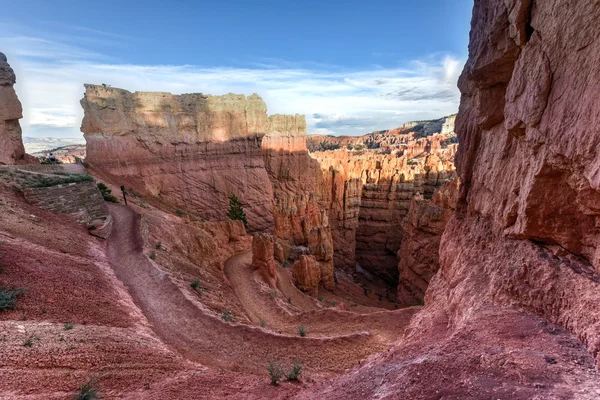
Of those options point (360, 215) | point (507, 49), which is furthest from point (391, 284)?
point (507, 49)

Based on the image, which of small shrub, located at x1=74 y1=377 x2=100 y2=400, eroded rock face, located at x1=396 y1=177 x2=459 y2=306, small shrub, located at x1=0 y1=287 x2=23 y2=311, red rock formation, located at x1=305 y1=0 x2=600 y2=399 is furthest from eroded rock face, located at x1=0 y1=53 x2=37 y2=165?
eroded rock face, located at x1=396 y1=177 x2=459 y2=306

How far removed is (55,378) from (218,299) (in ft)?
24.4

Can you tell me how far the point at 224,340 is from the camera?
30.0ft

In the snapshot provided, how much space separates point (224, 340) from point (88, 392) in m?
4.67

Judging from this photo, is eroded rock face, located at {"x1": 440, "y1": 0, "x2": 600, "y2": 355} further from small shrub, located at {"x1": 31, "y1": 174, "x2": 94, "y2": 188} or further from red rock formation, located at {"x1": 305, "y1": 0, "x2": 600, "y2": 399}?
small shrub, located at {"x1": 31, "y1": 174, "x2": 94, "y2": 188}

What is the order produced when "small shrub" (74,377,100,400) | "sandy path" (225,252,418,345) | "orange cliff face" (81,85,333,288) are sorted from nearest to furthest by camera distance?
"small shrub" (74,377,100,400)
"sandy path" (225,252,418,345)
"orange cliff face" (81,85,333,288)

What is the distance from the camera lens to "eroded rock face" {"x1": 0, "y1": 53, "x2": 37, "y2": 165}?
68.4 feet

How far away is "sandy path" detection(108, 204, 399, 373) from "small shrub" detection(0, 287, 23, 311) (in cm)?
336

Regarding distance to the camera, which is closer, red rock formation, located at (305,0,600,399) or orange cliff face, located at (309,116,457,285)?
red rock formation, located at (305,0,600,399)

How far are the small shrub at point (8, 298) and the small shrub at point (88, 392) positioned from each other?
134 inches

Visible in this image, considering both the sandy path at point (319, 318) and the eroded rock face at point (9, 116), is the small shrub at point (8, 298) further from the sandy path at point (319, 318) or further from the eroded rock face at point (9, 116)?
the eroded rock face at point (9, 116)

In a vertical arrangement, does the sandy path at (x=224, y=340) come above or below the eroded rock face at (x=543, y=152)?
below

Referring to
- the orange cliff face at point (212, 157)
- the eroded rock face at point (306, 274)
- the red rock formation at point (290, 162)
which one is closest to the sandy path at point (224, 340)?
the eroded rock face at point (306, 274)

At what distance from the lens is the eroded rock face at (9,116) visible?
20859mm
